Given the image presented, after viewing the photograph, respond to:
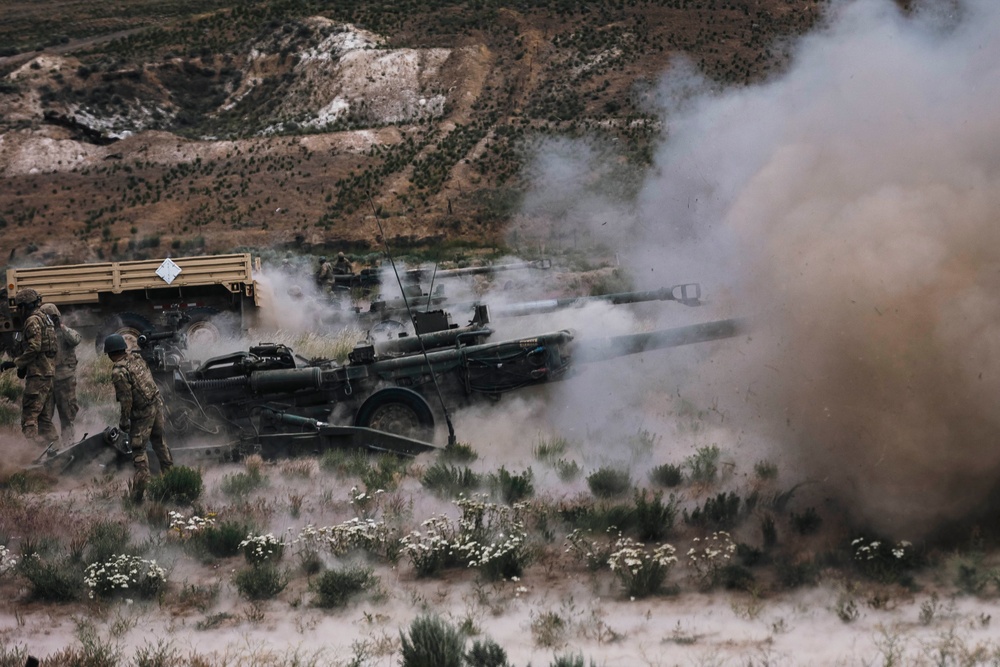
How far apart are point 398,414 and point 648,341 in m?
3.07

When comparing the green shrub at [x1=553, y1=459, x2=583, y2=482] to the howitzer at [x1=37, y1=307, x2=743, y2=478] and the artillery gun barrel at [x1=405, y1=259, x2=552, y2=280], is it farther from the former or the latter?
the artillery gun barrel at [x1=405, y1=259, x2=552, y2=280]

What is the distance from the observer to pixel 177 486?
1109 cm

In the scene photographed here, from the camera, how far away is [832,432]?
939 cm

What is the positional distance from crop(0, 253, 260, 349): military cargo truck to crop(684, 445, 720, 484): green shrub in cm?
1334

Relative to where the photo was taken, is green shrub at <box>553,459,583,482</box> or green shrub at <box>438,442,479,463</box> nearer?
green shrub at <box>553,459,583,482</box>

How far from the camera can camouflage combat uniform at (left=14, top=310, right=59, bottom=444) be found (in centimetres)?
1306

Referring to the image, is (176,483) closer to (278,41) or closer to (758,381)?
(758,381)

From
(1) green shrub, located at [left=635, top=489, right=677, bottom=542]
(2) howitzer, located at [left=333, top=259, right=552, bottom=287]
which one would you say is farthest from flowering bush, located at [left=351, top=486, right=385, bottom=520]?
(2) howitzer, located at [left=333, top=259, right=552, bottom=287]

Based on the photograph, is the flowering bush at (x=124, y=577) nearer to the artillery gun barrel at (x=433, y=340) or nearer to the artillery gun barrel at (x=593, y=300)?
the artillery gun barrel at (x=433, y=340)

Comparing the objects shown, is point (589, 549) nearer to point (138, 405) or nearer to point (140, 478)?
point (140, 478)

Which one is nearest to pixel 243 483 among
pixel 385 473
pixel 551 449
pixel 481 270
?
pixel 385 473

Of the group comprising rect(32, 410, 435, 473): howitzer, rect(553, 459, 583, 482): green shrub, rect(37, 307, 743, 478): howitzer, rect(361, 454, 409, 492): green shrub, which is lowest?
rect(553, 459, 583, 482): green shrub

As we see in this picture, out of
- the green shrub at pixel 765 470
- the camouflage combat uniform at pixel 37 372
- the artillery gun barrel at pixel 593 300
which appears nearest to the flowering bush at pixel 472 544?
the green shrub at pixel 765 470

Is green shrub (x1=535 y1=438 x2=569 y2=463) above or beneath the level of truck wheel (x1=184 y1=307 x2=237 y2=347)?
beneath
